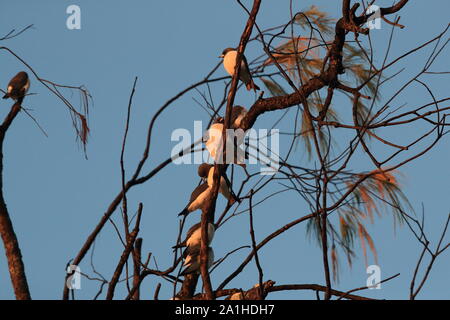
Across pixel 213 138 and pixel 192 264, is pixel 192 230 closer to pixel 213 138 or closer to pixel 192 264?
pixel 192 264

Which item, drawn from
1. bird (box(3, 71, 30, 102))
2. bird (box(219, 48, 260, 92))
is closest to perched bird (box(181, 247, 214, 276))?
bird (box(219, 48, 260, 92))

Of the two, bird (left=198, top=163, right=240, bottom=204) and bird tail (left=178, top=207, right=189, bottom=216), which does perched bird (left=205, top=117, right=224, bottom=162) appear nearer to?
bird (left=198, top=163, right=240, bottom=204)

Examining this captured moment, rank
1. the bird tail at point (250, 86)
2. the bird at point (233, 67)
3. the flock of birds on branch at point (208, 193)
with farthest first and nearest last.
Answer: the bird tail at point (250, 86) → the bird at point (233, 67) → the flock of birds on branch at point (208, 193)

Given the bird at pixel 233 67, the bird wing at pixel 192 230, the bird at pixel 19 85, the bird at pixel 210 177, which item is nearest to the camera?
the bird wing at pixel 192 230

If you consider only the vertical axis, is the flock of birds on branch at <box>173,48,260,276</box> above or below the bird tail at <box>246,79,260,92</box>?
below

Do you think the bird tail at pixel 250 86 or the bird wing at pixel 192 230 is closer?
the bird wing at pixel 192 230

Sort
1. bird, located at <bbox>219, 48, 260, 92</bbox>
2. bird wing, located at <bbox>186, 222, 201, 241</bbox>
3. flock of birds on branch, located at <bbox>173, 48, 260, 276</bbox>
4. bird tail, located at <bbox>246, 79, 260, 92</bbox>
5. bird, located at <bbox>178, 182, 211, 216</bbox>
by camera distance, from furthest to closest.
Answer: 1. bird tail, located at <bbox>246, 79, 260, 92</bbox>
2. bird, located at <bbox>219, 48, 260, 92</bbox>
3. bird, located at <bbox>178, 182, 211, 216</bbox>
4. bird wing, located at <bbox>186, 222, 201, 241</bbox>
5. flock of birds on branch, located at <bbox>173, 48, 260, 276</bbox>

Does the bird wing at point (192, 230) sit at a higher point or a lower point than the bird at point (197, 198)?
lower

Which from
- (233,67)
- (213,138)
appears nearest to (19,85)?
(233,67)

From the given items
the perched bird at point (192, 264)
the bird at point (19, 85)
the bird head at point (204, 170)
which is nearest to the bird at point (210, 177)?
the bird head at point (204, 170)

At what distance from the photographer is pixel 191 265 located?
2.35 meters

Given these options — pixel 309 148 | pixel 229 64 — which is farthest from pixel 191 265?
pixel 229 64

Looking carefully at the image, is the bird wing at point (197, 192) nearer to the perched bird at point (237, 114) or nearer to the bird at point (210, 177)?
the bird at point (210, 177)
